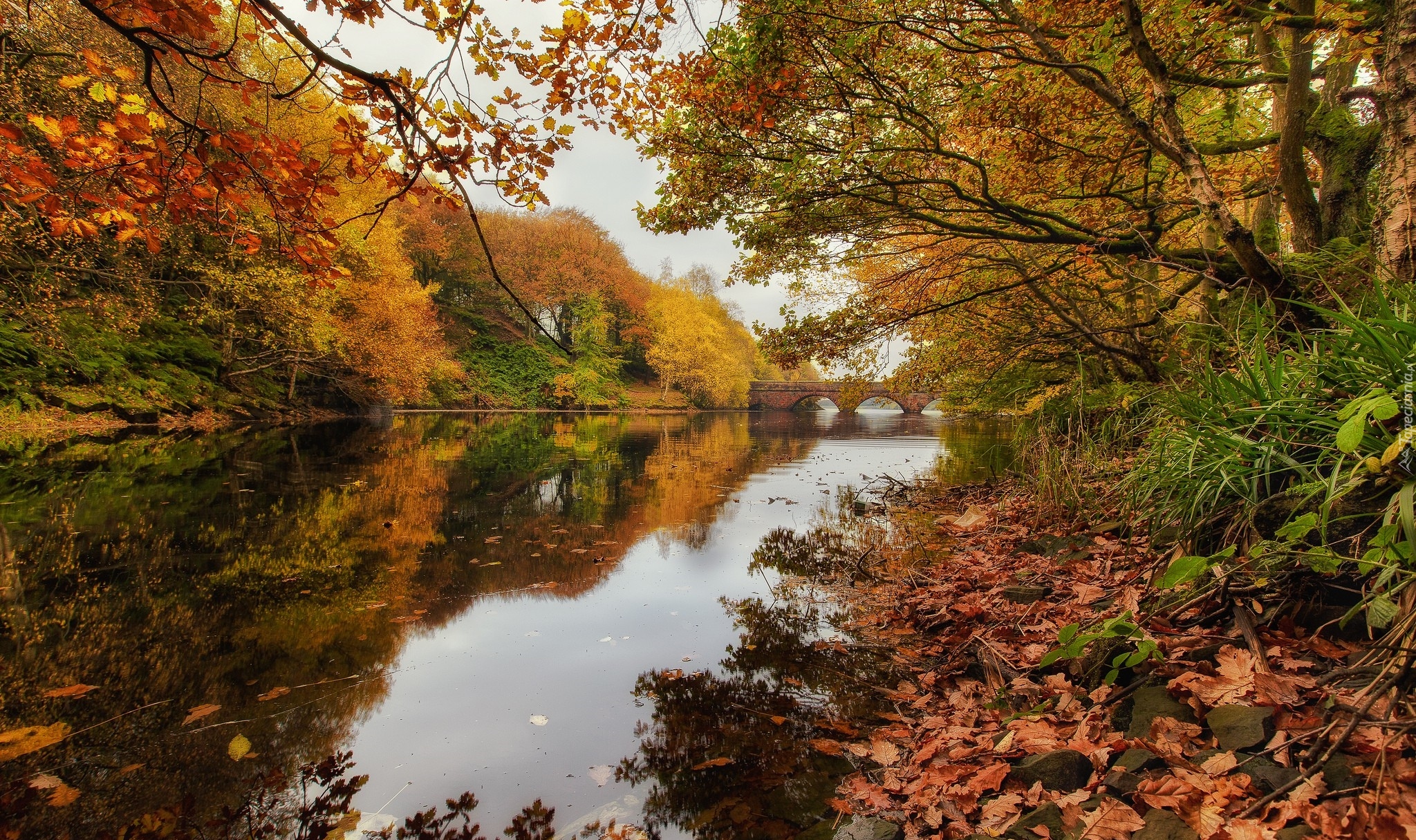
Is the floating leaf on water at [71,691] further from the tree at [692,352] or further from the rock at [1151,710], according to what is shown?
the tree at [692,352]

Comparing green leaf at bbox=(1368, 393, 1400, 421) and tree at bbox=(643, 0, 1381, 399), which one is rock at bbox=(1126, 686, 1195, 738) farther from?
tree at bbox=(643, 0, 1381, 399)

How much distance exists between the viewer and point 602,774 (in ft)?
9.00

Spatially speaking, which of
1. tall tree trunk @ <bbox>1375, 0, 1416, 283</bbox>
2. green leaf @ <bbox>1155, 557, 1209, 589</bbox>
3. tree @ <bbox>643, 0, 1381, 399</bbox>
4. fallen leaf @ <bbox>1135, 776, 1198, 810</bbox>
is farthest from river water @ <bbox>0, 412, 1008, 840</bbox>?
tree @ <bbox>643, 0, 1381, 399</bbox>

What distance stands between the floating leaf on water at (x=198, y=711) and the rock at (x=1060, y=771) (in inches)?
156

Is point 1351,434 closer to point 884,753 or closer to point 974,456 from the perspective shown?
point 884,753

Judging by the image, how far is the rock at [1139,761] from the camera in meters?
1.87

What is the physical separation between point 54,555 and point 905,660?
7648mm

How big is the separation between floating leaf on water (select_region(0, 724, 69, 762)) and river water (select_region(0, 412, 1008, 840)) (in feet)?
0.10

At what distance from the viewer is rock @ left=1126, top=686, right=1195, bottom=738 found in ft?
6.79

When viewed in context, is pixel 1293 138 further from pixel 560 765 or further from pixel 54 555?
pixel 54 555

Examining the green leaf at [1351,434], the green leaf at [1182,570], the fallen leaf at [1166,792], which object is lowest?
the fallen leaf at [1166,792]

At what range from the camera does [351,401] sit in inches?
1214

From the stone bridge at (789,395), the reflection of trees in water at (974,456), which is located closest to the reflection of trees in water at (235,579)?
the reflection of trees in water at (974,456)

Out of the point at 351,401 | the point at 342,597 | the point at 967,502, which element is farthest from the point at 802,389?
the point at 342,597
